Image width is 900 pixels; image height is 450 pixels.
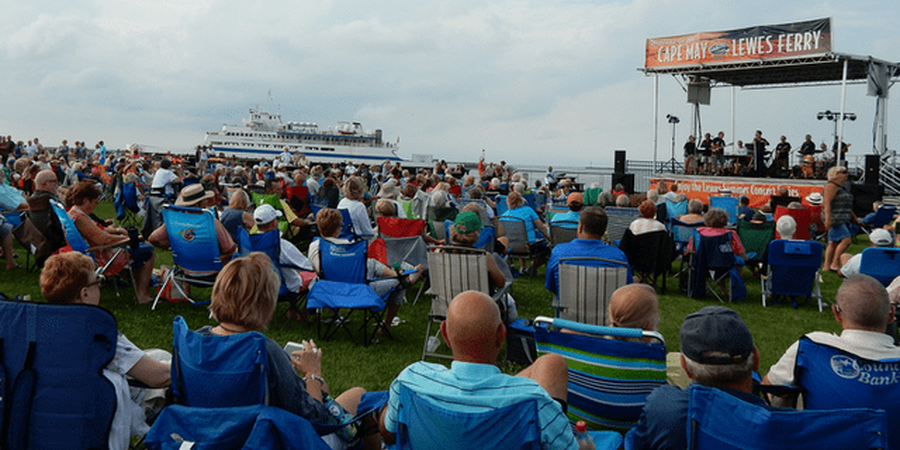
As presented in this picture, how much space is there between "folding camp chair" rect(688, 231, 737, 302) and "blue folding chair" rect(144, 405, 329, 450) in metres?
5.61

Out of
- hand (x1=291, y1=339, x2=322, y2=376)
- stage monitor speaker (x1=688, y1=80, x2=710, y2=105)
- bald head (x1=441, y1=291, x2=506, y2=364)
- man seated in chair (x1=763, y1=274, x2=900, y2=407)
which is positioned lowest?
hand (x1=291, y1=339, x2=322, y2=376)

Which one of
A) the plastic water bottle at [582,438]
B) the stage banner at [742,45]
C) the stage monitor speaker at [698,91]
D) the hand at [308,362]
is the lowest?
the plastic water bottle at [582,438]

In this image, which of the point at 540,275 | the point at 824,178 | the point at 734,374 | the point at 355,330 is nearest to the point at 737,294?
the point at 540,275

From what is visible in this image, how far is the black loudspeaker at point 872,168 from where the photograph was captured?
603 inches

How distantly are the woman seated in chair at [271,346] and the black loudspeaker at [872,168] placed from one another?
17190mm

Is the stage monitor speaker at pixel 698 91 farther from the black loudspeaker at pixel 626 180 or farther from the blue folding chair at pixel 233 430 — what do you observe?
the blue folding chair at pixel 233 430

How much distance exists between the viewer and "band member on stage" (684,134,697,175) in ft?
62.0

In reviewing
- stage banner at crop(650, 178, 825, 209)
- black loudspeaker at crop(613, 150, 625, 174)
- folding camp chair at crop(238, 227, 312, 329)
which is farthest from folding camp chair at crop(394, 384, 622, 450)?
black loudspeaker at crop(613, 150, 625, 174)

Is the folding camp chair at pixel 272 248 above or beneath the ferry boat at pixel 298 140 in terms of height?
beneath

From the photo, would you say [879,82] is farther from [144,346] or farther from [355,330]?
[144,346]

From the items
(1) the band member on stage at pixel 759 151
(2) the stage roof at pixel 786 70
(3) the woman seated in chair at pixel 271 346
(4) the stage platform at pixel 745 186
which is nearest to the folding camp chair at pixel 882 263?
(3) the woman seated in chair at pixel 271 346

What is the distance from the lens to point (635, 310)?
2543 millimetres

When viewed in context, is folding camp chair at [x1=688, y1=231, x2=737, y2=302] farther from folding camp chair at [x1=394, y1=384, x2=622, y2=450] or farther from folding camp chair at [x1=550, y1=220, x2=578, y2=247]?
folding camp chair at [x1=394, y1=384, x2=622, y2=450]

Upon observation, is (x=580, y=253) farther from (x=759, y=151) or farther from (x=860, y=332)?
(x=759, y=151)
